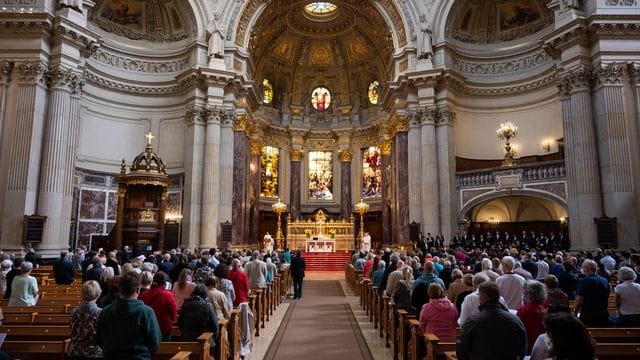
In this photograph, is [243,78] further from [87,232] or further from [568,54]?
[568,54]

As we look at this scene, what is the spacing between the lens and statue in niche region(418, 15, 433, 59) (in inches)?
898

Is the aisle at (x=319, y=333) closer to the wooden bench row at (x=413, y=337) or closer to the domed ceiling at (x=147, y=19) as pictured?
the wooden bench row at (x=413, y=337)

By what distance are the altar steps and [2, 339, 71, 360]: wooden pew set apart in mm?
21680

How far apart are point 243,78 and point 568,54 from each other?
14808 mm

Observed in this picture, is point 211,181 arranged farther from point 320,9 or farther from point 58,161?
point 320,9

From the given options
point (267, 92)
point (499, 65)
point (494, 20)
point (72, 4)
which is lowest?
point (499, 65)

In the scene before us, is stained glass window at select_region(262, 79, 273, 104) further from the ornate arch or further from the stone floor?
the stone floor

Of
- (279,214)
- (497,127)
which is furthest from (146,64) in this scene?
(497,127)

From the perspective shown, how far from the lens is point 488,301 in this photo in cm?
368

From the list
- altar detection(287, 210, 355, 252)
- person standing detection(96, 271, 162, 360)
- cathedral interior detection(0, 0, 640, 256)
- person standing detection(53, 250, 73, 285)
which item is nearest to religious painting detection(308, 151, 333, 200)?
cathedral interior detection(0, 0, 640, 256)

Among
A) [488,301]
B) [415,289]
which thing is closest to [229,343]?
[415,289]

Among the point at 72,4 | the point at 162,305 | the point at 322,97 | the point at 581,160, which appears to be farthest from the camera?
the point at 322,97

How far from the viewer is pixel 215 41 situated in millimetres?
22750

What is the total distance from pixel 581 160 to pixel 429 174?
22.2 ft
